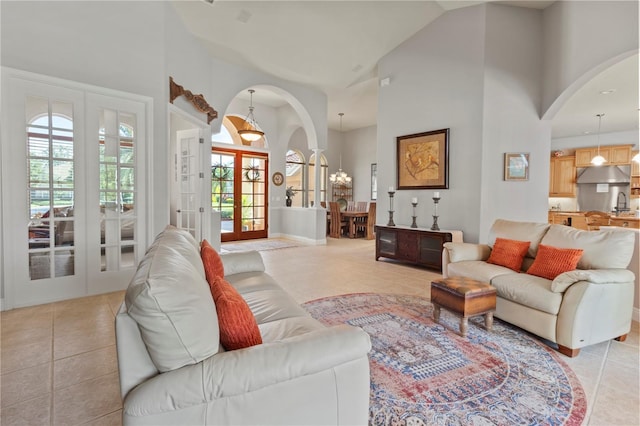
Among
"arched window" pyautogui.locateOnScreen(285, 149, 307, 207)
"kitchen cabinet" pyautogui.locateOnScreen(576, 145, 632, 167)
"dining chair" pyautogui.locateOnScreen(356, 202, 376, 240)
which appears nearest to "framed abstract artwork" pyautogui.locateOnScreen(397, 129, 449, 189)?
"dining chair" pyautogui.locateOnScreen(356, 202, 376, 240)

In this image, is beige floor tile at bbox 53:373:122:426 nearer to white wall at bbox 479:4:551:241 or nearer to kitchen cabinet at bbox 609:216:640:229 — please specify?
white wall at bbox 479:4:551:241

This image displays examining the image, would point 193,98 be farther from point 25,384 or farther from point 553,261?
point 553,261

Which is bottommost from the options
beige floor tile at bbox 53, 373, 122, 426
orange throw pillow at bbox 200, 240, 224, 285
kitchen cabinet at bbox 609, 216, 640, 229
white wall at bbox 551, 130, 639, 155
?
beige floor tile at bbox 53, 373, 122, 426

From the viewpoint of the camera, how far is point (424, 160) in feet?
17.5

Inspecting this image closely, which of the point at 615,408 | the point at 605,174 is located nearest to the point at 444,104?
the point at 615,408

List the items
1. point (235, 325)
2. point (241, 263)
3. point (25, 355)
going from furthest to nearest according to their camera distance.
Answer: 1. point (241, 263)
2. point (25, 355)
3. point (235, 325)

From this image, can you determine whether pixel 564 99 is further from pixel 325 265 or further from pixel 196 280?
pixel 196 280

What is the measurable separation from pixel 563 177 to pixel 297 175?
25.8ft

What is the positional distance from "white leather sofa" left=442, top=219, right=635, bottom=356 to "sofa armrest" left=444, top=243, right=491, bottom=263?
15.2 inches

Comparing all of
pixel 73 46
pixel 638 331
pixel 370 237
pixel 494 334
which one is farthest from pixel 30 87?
pixel 370 237

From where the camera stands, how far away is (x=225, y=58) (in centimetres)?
568

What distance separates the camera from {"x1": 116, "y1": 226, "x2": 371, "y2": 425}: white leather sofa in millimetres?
1045

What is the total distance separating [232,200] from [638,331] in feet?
25.1

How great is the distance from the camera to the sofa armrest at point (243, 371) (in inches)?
41.1
